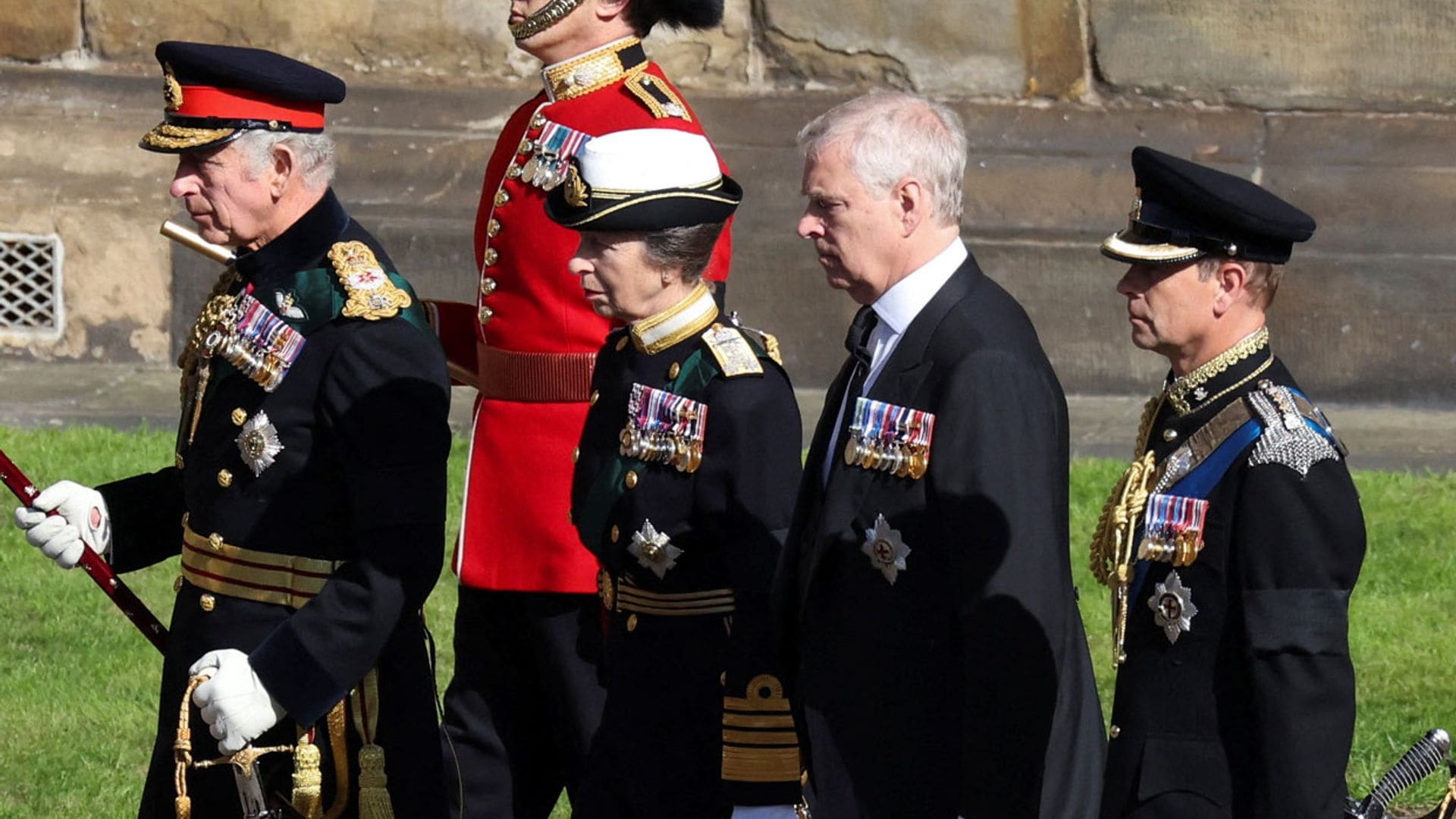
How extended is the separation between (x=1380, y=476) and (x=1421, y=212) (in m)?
1.68

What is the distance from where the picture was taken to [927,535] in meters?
3.63

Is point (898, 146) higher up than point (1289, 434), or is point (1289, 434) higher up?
point (898, 146)

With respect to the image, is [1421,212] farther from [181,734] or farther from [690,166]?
[181,734]

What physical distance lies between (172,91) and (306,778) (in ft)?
3.92

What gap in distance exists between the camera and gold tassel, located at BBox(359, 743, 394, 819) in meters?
4.21

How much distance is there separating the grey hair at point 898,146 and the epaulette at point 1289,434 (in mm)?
566

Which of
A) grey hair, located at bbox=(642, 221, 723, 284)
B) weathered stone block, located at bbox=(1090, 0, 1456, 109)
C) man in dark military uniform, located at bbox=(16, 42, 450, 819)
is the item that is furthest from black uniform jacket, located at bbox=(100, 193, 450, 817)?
weathered stone block, located at bbox=(1090, 0, 1456, 109)

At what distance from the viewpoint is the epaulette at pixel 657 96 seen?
5.33m

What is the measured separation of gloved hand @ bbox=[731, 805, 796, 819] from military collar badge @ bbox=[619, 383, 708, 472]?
0.58 metres

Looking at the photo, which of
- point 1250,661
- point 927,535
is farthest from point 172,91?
point 1250,661

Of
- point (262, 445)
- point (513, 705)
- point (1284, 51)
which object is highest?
point (1284, 51)

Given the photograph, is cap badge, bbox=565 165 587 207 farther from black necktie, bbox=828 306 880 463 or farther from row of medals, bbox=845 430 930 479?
row of medals, bbox=845 430 930 479

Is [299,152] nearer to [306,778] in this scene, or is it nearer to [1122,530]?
[306,778]

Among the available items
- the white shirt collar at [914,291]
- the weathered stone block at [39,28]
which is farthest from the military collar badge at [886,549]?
the weathered stone block at [39,28]
